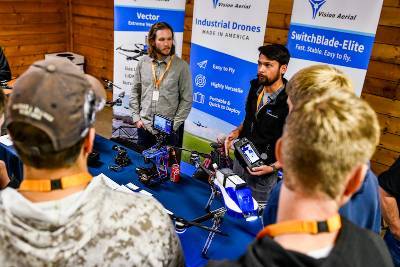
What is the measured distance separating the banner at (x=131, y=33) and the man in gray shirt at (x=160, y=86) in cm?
57

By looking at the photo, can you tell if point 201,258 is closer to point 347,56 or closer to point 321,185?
point 321,185

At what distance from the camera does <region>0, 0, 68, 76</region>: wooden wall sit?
548 centimetres

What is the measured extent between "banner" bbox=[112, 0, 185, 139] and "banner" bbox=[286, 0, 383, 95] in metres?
1.47

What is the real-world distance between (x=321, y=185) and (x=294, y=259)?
159mm

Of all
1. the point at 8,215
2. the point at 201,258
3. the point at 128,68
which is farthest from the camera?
the point at 128,68

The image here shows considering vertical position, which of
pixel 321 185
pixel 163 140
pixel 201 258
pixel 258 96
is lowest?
pixel 201 258

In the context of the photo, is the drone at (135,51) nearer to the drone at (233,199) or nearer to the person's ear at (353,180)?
the drone at (233,199)

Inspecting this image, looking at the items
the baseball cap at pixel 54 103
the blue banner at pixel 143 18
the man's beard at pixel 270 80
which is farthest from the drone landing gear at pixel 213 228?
the blue banner at pixel 143 18

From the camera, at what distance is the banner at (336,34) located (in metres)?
2.79

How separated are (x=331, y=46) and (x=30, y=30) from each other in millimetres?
4901

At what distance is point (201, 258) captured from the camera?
1630 mm

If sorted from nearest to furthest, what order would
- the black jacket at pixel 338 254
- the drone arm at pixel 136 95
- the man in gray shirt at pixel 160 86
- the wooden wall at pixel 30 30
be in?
the black jacket at pixel 338 254 < the man in gray shirt at pixel 160 86 < the drone arm at pixel 136 95 < the wooden wall at pixel 30 30

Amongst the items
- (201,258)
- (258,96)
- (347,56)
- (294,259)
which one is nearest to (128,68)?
(258,96)

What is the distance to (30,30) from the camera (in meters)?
5.78
